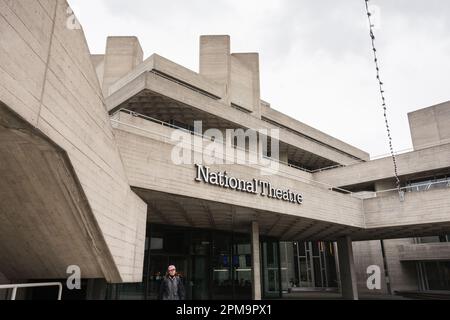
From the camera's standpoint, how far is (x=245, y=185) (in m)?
14.0

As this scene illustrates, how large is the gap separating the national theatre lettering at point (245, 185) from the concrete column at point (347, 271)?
28.6ft

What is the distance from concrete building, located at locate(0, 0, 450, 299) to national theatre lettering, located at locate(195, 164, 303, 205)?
6 centimetres

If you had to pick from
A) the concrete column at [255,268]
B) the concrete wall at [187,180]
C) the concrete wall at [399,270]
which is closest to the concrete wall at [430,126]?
the concrete wall at [399,270]

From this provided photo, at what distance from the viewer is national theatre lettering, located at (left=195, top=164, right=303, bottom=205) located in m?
12.6

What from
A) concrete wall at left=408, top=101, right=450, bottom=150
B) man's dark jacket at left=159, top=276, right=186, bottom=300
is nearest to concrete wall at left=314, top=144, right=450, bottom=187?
concrete wall at left=408, top=101, right=450, bottom=150

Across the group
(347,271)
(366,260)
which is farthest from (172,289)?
(366,260)


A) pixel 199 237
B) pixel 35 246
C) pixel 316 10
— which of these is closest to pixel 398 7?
pixel 316 10

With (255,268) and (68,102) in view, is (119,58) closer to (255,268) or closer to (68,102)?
(255,268)

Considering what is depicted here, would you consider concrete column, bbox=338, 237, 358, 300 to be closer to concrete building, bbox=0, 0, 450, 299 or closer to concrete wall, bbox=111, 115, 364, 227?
concrete building, bbox=0, 0, 450, 299

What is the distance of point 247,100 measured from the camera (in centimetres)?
3048

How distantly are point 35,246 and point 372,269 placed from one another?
93.0ft

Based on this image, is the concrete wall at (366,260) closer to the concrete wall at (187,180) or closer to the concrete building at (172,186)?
the concrete building at (172,186)

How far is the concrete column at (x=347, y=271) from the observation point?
21875 millimetres

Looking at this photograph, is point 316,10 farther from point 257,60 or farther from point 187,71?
point 257,60
